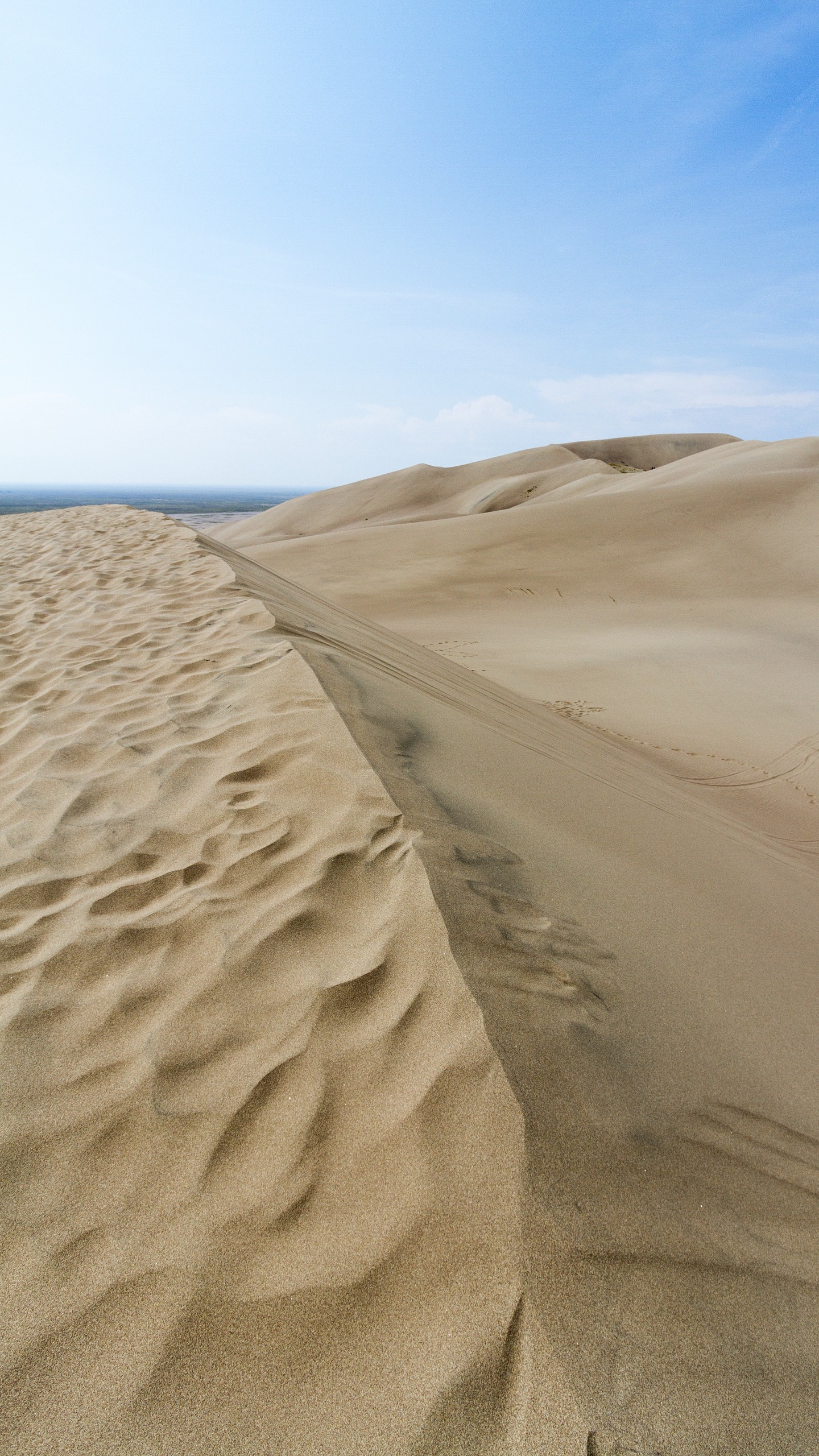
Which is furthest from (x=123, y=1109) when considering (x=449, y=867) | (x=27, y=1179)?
(x=449, y=867)

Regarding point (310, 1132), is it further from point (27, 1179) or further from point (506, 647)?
point (506, 647)

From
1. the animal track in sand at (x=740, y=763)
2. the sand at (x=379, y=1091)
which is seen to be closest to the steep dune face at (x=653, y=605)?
the animal track in sand at (x=740, y=763)

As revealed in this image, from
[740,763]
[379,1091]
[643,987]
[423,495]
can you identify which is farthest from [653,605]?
[423,495]

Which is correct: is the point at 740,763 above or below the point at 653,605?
below

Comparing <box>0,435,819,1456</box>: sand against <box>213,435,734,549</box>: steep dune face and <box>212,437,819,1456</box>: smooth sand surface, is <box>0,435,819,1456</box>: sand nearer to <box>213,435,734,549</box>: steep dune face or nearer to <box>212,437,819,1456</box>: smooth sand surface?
<box>212,437,819,1456</box>: smooth sand surface

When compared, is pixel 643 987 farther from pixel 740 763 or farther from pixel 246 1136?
pixel 740 763
